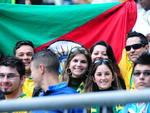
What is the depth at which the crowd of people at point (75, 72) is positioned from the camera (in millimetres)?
5777

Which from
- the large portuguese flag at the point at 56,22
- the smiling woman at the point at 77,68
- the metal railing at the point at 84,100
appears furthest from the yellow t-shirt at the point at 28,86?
the metal railing at the point at 84,100

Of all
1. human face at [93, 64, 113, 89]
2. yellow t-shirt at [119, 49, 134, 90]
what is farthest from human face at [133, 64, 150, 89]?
yellow t-shirt at [119, 49, 134, 90]

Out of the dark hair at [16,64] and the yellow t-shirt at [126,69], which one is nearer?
the dark hair at [16,64]

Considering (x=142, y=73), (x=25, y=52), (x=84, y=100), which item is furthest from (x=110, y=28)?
(x=84, y=100)

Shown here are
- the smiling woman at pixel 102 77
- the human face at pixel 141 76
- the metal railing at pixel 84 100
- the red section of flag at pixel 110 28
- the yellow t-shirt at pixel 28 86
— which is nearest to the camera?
the metal railing at pixel 84 100

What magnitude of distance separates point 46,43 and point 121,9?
1.22 meters

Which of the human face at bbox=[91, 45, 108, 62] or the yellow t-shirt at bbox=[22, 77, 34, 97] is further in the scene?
the human face at bbox=[91, 45, 108, 62]

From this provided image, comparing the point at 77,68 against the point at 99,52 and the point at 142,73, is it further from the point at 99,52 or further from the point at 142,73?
the point at 142,73

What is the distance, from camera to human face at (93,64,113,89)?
6.63 metres

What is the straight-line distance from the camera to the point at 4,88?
21.6ft

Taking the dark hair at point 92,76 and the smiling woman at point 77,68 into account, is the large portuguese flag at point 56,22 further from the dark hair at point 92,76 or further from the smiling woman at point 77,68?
the dark hair at point 92,76

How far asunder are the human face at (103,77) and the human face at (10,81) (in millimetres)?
822

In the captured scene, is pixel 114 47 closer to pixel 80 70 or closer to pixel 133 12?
pixel 133 12

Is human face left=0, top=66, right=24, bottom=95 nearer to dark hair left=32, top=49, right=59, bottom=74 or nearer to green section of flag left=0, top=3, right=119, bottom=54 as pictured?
dark hair left=32, top=49, right=59, bottom=74
